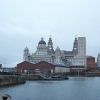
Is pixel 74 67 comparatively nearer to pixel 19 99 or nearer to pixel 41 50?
pixel 41 50

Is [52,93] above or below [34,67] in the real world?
below

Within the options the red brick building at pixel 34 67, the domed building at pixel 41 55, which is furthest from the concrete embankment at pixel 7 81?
the domed building at pixel 41 55

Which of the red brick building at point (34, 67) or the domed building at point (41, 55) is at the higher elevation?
the domed building at point (41, 55)

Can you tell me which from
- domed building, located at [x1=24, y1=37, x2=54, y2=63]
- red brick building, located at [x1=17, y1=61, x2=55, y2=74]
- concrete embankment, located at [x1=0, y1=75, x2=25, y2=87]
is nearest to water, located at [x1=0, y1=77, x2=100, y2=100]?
concrete embankment, located at [x1=0, y1=75, x2=25, y2=87]

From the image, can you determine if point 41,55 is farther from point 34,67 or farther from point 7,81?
point 7,81

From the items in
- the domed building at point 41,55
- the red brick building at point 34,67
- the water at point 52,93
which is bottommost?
the water at point 52,93

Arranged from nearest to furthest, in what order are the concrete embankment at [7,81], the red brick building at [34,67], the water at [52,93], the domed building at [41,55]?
1. the water at [52,93]
2. the concrete embankment at [7,81]
3. the red brick building at [34,67]
4. the domed building at [41,55]

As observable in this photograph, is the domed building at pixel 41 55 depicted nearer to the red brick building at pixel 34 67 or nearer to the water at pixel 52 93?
the red brick building at pixel 34 67

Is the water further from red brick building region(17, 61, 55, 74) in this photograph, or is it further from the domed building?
the domed building

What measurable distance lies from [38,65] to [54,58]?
4547 cm

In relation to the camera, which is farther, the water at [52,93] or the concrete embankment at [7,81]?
the concrete embankment at [7,81]

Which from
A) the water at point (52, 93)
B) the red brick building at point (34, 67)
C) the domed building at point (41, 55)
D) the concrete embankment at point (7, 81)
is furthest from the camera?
the domed building at point (41, 55)

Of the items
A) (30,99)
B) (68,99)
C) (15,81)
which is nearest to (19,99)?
(30,99)


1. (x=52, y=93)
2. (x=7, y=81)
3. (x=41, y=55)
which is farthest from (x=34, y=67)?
(x=52, y=93)
